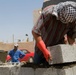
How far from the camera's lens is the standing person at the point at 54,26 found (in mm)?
3701

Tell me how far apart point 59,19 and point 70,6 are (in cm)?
25

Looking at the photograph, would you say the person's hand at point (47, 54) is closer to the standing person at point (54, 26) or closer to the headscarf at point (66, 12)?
the standing person at point (54, 26)

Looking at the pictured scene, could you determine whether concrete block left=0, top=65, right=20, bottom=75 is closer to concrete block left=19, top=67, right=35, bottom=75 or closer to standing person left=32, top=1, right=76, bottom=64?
concrete block left=19, top=67, right=35, bottom=75

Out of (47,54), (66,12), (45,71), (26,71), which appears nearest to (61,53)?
(47,54)

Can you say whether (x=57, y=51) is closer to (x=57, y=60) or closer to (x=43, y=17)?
(x=57, y=60)

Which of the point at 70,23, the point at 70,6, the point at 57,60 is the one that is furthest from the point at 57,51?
the point at 70,6

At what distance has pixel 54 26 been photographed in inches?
159

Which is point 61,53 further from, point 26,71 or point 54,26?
point 26,71

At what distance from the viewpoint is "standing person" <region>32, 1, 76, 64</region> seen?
12.1 ft

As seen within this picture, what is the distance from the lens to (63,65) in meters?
4.07

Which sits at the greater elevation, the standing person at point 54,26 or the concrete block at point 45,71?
the standing person at point 54,26

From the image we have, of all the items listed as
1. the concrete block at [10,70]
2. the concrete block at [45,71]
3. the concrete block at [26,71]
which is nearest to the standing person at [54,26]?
the concrete block at [45,71]

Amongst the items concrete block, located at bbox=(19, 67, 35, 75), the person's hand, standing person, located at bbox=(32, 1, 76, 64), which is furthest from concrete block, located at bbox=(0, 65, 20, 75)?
the person's hand

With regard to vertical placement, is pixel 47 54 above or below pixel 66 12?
below
